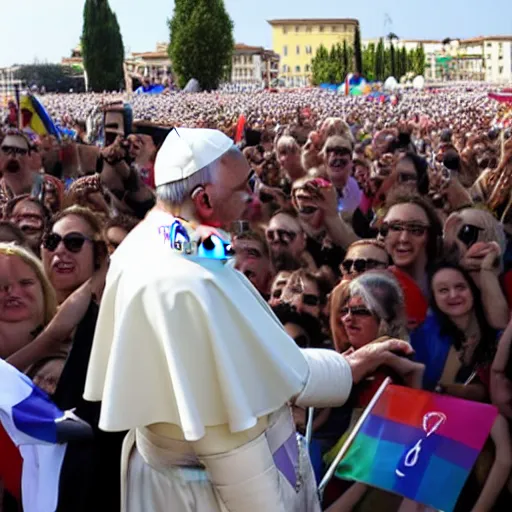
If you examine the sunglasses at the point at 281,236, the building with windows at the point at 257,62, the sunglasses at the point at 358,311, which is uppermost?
A: the building with windows at the point at 257,62

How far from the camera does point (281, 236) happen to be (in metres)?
4.69

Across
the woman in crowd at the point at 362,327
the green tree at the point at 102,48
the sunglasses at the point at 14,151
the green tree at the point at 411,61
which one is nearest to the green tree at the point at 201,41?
the green tree at the point at 102,48

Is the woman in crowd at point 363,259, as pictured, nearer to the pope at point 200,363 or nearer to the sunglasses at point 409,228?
the sunglasses at point 409,228

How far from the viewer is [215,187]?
2281 mm

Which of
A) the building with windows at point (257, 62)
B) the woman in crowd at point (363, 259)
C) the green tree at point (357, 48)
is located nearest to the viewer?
the woman in crowd at point (363, 259)

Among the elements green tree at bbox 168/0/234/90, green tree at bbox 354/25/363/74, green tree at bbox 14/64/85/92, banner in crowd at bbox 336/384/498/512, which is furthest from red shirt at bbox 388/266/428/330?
green tree at bbox 14/64/85/92

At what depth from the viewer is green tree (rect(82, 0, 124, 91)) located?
67.4 feet

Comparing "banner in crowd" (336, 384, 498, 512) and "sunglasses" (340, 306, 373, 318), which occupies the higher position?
"sunglasses" (340, 306, 373, 318)

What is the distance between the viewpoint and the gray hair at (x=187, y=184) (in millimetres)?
2271

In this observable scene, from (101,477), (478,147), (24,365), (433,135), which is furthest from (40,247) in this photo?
(433,135)

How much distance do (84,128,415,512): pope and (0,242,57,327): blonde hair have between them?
1261 mm

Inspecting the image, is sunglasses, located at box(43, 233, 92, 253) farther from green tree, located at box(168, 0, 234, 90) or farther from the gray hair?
green tree, located at box(168, 0, 234, 90)

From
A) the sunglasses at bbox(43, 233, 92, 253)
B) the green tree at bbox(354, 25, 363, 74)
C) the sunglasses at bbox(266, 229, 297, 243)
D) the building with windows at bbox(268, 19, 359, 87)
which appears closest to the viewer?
the sunglasses at bbox(43, 233, 92, 253)

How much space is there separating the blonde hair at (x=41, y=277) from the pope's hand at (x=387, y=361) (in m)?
1.27
